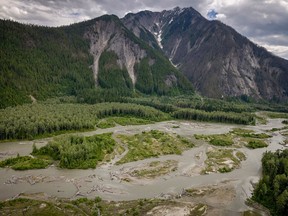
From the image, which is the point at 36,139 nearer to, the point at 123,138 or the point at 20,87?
the point at 123,138

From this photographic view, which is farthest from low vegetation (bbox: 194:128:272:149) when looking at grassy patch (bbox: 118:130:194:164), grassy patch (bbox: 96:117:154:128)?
grassy patch (bbox: 96:117:154:128)

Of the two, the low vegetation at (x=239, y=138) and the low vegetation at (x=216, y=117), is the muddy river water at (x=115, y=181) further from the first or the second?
the low vegetation at (x=216, y=117)

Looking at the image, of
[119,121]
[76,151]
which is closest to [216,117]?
[119,121]

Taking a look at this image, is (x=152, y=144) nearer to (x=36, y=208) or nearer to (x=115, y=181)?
(x=115, y=181)

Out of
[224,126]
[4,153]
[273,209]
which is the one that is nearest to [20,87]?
[4,153]

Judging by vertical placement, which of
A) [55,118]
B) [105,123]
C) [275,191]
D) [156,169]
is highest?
[55,118]
